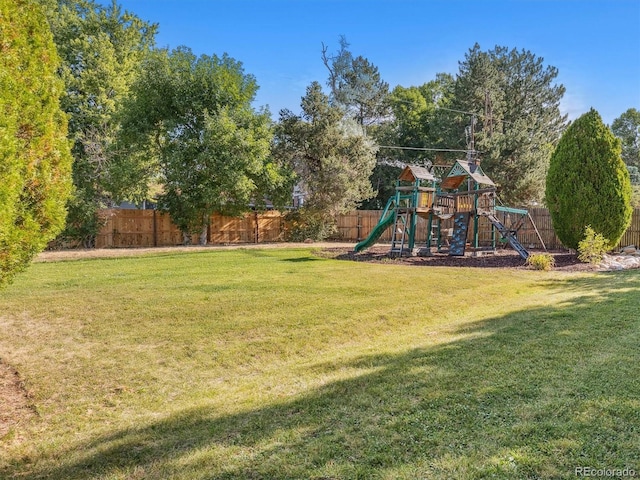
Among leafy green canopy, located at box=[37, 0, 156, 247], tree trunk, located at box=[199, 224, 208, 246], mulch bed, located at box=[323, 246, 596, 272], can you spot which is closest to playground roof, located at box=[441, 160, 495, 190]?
mulch bed, located at box=[323, 246, 596, 272]

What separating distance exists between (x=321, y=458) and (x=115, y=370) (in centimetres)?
266

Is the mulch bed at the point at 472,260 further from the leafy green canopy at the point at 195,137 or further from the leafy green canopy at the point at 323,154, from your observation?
the leafy green canopy at the point at 323,154

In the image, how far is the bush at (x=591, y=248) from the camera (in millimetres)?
11570

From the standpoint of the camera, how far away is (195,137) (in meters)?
19.8

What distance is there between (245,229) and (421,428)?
69.9 feet

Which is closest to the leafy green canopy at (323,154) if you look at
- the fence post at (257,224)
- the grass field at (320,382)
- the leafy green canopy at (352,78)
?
the fence post at (257,224)

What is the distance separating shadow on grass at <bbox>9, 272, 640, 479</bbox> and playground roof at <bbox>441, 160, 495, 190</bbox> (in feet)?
36.2

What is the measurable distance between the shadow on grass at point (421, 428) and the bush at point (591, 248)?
8.93 metres

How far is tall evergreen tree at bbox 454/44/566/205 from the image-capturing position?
23203 millimetres

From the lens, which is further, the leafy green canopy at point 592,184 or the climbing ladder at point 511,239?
the leafy green canopy at point 592,184

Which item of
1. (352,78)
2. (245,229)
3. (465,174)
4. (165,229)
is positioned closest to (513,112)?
(352,78)

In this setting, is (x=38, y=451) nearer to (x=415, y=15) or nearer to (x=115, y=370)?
(x=115, y=370)

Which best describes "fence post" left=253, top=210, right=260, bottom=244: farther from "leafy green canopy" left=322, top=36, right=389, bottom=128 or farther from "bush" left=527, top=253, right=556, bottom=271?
"bush" left=527, top=253, right=556, bottom=271

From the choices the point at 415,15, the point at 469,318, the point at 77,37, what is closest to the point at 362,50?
the point at 77,37
